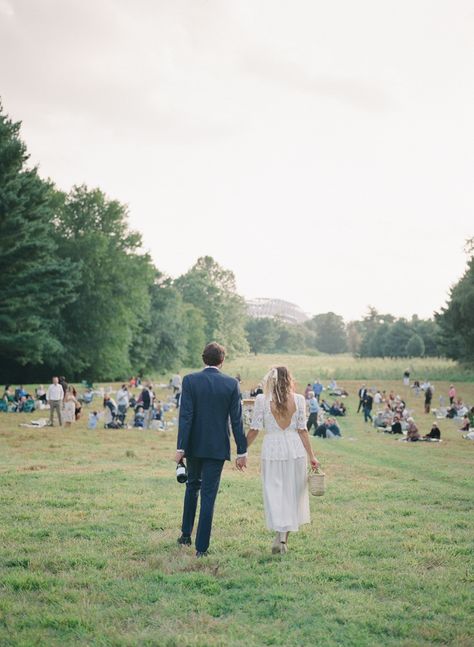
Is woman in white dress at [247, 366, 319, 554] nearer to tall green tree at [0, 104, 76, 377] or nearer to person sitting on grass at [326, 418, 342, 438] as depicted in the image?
person sitting on grass at [326, 418, 342, 438]

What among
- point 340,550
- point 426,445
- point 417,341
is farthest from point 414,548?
point 417,341

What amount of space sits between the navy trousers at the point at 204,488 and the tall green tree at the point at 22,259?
2571 cm

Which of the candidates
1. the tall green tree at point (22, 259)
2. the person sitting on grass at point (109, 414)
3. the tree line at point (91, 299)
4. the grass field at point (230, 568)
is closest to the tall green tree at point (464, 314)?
the tree line at point (91, 299)

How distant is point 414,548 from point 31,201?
3114cm

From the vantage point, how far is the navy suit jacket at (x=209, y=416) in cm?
624

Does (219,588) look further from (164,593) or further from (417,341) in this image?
(417,341)

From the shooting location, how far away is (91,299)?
51281 mm

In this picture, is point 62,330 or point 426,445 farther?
point 62,330

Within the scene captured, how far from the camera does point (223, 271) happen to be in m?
104

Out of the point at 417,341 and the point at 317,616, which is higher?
the point at 417,341

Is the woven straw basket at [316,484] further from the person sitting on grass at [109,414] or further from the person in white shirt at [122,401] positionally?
the person in white shirt at [122,401]

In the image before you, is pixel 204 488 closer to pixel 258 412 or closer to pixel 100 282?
pixel 258 412

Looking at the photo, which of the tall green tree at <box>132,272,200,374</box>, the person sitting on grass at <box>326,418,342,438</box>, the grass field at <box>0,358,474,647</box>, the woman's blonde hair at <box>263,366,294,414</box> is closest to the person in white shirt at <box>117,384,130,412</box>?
the person sitting on grass at <box>326,418,342,438</box>

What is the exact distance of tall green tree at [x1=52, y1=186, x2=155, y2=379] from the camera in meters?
50.7
